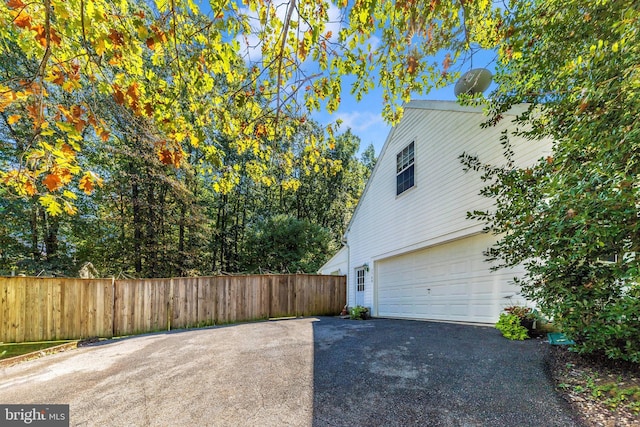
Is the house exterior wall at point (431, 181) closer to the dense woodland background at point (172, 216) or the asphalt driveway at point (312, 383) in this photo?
the asphalt driveway at point (312, 383)

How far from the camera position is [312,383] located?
3.18 meters

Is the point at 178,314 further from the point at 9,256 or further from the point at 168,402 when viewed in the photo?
the point at 9,256

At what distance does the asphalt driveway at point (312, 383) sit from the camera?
2.48 metres

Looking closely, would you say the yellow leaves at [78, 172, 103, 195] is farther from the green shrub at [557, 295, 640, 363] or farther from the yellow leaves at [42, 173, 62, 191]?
the green shrub at [557, 295, 640, 363]

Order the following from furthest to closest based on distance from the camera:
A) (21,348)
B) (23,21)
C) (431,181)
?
(431,181) → (21,348) → (23,21)

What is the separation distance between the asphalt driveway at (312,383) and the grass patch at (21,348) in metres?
0.94

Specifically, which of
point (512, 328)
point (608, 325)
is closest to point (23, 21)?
point (608, 325)

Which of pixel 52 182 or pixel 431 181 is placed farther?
pixel 431 181

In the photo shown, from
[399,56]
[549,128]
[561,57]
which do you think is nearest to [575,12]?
[561,57]

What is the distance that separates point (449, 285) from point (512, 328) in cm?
185

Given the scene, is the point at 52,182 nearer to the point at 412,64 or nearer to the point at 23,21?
the point at 23,21

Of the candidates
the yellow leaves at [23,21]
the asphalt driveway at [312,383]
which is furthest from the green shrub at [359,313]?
the yellow leaves at [23,21]

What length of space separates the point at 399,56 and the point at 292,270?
14.3 m

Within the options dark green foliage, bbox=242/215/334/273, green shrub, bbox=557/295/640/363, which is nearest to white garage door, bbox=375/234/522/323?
green shrub, bbox=557/295/640/363
